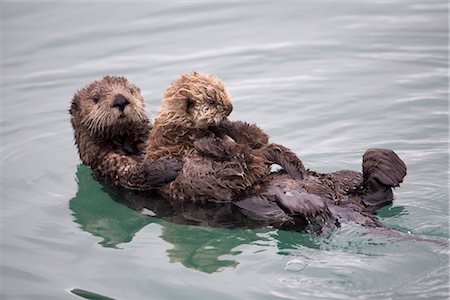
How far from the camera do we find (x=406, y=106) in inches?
314

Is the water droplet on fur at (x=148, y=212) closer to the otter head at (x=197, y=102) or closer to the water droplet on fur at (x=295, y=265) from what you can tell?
the otter head at (x=197, y=102)

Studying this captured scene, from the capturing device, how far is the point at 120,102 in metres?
6.35

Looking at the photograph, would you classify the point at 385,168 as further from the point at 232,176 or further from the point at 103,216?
the point at 103,216

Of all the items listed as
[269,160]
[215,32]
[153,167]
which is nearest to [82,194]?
[153,167]

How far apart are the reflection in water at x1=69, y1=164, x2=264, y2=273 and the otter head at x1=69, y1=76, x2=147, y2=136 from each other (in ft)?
1.72

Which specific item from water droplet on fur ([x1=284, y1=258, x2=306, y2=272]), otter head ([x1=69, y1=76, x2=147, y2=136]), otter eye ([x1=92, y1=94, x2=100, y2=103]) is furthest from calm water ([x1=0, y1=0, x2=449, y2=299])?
otter eye ([x1=92, y1=94, x2=100, y2=103])

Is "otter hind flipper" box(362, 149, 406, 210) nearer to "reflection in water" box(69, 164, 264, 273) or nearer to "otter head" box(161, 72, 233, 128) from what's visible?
"reflection in water" box(69, 164, 264, 273)

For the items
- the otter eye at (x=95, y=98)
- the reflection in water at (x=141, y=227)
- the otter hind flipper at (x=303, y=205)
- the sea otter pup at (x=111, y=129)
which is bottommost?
the reflection in water at (x=141, y=227)

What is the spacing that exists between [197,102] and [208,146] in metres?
0.34

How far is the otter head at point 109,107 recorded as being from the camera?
6.39 meters

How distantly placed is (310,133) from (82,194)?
7.17 feet

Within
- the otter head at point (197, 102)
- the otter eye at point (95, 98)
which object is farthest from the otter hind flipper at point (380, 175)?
the otter eye at point (95, 98)

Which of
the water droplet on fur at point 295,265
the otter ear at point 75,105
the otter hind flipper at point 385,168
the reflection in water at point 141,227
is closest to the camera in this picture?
the water droplet on fur at point 295,265

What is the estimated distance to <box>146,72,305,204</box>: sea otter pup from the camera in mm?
5652
